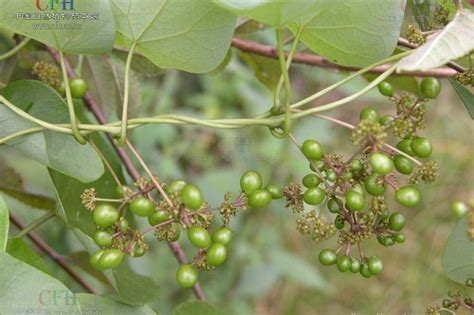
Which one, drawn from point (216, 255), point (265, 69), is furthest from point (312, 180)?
point (265, 69)

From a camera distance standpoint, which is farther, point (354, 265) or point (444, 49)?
point (354, 265)

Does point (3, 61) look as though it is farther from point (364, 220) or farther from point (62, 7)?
point (364, 220)

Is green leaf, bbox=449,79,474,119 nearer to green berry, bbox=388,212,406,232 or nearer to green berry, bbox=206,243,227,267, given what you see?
green berry, bbox=388,212,406,232

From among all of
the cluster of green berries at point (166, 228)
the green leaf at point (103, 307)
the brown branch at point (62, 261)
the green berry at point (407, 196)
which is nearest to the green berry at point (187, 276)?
the cluster of green berries at point (166, 228)

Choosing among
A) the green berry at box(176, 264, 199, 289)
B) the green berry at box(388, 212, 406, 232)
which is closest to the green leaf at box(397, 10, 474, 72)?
the green berry at box(388, 212, 406, 232)

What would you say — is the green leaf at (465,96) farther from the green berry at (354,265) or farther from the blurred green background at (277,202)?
the blurred green background at (277,202)

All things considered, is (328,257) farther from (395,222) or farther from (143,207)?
(143,207)

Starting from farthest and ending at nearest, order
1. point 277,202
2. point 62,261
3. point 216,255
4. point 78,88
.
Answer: point 277,202, point 62,261, point 78,88, point 216,255
